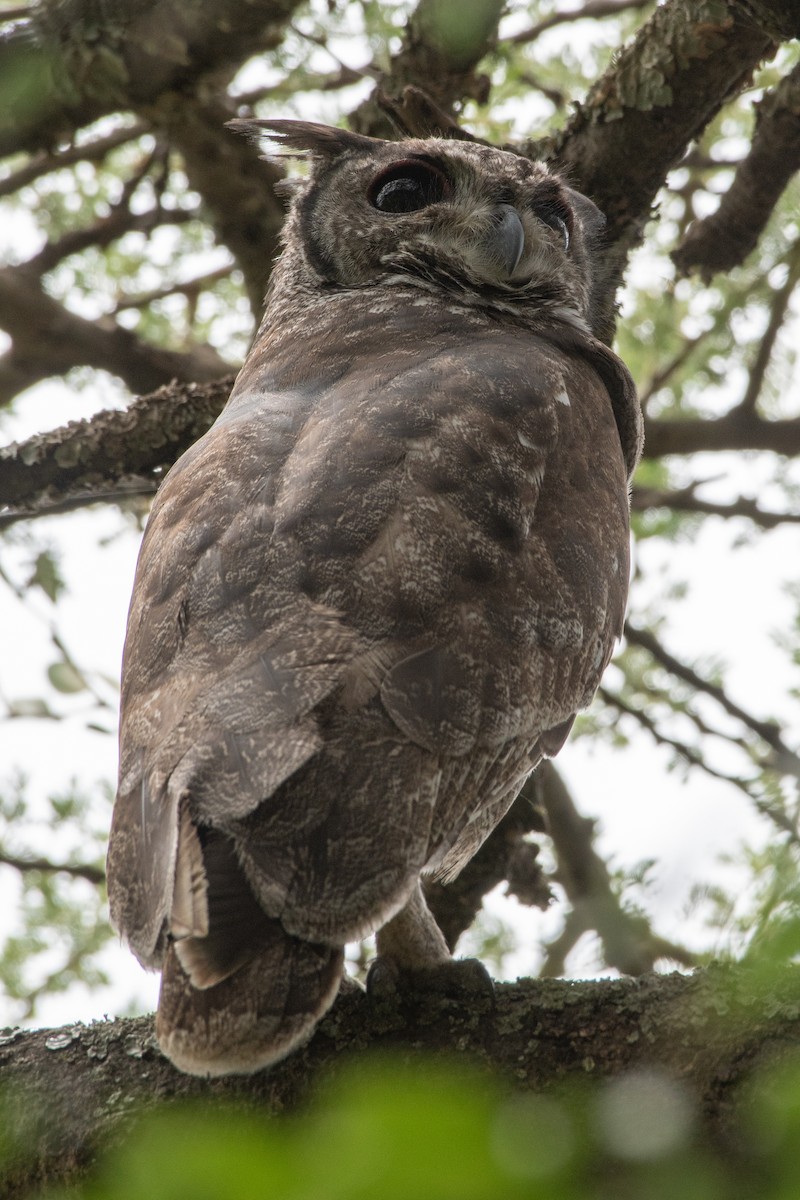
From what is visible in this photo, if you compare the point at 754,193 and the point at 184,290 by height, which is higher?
the point at 754,193

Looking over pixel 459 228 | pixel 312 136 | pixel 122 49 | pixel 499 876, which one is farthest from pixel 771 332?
pixel 122 49

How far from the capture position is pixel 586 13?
17.1 feet

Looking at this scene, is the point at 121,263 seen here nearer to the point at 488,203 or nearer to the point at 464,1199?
the point at 488,203

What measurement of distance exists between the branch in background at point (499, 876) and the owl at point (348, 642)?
73 cm

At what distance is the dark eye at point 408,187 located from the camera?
3891mm

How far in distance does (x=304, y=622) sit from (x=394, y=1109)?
168 centimetres

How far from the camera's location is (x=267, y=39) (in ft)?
14.7

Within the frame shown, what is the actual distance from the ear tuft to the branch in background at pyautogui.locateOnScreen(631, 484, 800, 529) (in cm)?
175

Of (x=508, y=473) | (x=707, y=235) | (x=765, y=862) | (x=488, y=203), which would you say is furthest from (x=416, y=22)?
(x=765, y=862)

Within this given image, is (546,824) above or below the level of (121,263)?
below

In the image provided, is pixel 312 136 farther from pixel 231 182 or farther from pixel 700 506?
pixel 700 506

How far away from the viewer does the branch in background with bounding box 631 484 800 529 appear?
189 inches

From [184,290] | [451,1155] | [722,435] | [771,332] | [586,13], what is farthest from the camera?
[184,290]

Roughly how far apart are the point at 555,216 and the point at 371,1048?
2773mm
